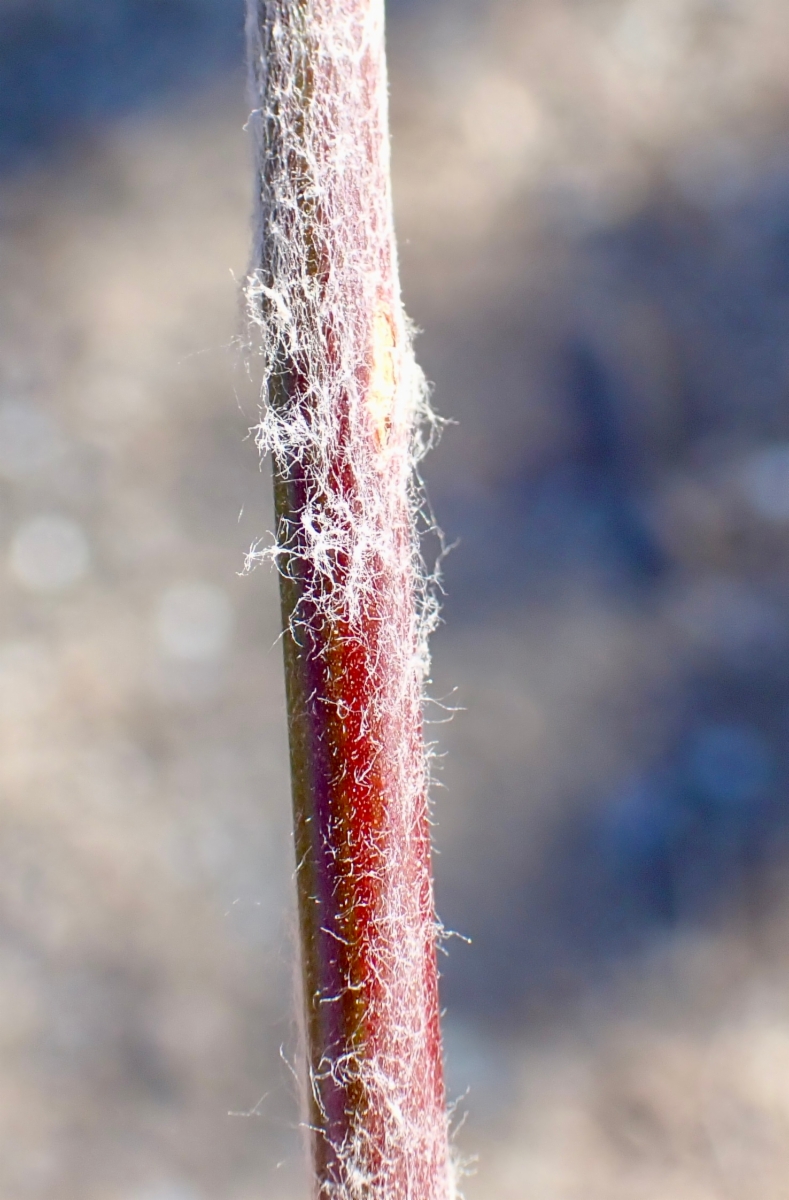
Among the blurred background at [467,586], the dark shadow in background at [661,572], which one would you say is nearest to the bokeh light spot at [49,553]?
the blurred background at [467,586]

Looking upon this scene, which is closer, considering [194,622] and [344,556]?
[344,556]

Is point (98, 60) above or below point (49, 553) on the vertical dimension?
above

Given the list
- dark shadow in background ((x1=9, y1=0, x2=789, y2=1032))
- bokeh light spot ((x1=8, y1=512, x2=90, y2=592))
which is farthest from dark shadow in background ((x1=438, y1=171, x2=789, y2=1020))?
bokeh light spot ((x1=8, y1=512, x2=90, y2=592))

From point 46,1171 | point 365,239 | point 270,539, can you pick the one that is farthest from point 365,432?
point 46,1171

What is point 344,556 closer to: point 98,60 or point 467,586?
point 467,586

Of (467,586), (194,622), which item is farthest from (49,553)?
(467,586)

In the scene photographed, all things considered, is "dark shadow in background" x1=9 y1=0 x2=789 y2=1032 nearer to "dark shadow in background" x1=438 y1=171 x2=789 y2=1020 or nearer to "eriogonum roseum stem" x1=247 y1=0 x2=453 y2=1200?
"dark shadow in background" x1=438 y1=171 x2=789 y2=1020
